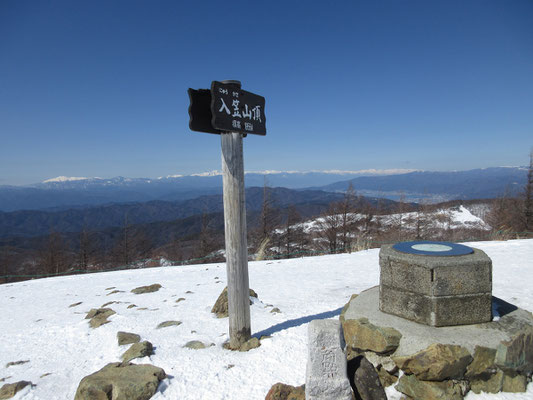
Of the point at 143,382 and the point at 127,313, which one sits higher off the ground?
the point at 143,382

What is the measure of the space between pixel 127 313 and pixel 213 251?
2815 cm

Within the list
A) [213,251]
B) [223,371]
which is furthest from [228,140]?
[213,251]

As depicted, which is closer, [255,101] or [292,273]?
[255,101]

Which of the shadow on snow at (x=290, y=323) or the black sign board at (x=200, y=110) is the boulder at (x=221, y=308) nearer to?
the shadow on snow at (x=290, y=323)

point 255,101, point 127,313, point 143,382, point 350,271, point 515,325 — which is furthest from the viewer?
point 350,271

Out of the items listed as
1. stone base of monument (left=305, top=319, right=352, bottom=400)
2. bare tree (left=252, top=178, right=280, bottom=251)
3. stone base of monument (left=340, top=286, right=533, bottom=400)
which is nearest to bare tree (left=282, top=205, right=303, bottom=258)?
bare tree (left=252, top=178, right=280, bottom=251)

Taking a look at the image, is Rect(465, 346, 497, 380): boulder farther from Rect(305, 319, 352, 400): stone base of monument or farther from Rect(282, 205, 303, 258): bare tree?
Rect(282, 205, 303, 258): bare tree

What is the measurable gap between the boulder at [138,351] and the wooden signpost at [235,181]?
1.19 m

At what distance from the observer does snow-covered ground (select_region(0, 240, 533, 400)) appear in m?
3.42

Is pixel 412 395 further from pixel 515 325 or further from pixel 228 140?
pixel 228 140

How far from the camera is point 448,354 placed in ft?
9.64

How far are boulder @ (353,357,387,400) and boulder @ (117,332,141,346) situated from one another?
11.4 feet

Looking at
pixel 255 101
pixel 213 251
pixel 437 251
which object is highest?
pixel 255 101

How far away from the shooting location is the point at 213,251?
33.7m
